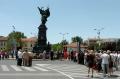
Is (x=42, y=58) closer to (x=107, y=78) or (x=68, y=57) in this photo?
(x=68, y=57)

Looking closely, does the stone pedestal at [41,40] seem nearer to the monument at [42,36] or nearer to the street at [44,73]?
the monument at [42,36]

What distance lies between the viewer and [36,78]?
79.8 ft

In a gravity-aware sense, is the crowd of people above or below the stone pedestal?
below

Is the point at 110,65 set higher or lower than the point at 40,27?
lower

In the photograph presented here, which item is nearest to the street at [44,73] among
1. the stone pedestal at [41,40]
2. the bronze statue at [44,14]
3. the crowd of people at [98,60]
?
the crowd of people at [98,60]

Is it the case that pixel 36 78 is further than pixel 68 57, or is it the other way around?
pixel 68 57

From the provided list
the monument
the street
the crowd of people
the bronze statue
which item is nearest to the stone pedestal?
the monument

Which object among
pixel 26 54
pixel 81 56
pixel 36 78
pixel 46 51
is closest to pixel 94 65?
pixel 36 78

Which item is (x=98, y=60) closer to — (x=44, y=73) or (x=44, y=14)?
(x=44, y=73)

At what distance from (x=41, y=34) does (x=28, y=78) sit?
45.4 m

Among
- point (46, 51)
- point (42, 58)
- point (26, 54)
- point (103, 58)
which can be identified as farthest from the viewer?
point (46, 51)

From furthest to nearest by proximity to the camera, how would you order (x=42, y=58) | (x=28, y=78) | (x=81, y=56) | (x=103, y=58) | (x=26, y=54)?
1. (x=42, y=58)
2. (x=81, y=56)
3. (x=26, y=54)
4. (x=103, y=58)
5. (x=28, y=78)

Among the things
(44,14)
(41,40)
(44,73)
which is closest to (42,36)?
(41,40)

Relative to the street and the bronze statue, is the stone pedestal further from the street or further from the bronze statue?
the street
